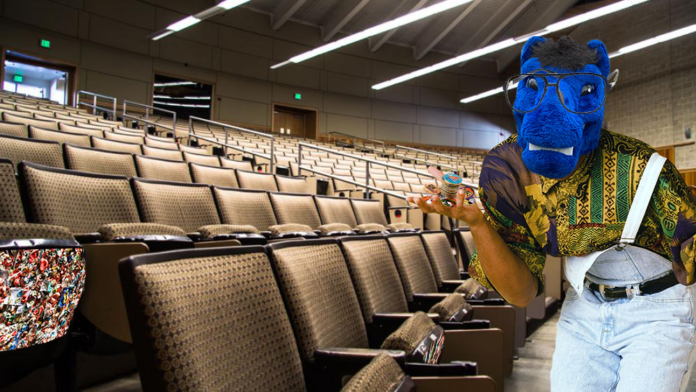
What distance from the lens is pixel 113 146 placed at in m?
2.10

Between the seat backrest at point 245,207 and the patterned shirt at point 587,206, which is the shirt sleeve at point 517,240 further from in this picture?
the seat backrest at point 245,207

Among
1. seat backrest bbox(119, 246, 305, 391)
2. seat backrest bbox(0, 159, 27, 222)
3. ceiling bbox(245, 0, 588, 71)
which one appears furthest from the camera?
ceiling bbox(245, 0, 588, 71)

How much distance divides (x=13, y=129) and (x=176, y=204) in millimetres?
923

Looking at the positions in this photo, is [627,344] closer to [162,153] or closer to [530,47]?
[530,47]

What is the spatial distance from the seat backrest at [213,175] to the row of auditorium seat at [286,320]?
1.03 metres

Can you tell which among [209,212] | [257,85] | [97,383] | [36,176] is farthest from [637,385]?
[257,85]

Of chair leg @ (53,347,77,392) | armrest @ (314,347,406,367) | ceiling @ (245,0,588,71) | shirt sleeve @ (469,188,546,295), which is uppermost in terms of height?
ceiling @ (245,0,588,71)

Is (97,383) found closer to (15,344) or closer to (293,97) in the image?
(15,344)

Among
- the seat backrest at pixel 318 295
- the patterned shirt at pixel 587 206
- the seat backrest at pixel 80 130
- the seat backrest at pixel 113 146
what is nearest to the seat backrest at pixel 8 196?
the seat backrest at pixel 318 295

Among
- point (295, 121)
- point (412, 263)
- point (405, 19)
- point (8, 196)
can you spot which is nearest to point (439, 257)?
point (412, 263)

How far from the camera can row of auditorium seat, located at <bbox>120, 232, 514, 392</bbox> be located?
1.43ft

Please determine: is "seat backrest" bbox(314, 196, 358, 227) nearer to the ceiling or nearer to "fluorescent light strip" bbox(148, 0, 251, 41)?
"fluorescent light strip" bbox(148, 0, 251, 41)

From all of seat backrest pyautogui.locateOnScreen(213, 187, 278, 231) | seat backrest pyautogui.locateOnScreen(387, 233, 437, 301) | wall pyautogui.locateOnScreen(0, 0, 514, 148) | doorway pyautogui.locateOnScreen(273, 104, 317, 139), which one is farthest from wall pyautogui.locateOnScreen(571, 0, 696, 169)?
seat backrest pyautogui.locateOnScreen(213, 187, 278, 231)

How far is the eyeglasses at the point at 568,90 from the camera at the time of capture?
549 mm
